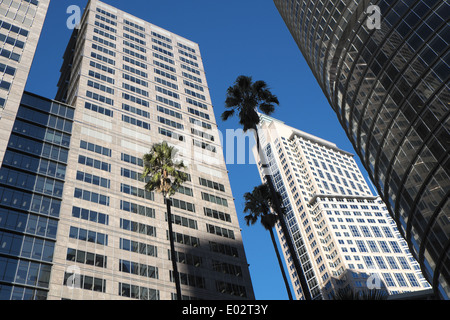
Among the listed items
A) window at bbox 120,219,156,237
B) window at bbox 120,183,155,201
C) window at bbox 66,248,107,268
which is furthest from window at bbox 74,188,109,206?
window at bbox 66,248,107,268

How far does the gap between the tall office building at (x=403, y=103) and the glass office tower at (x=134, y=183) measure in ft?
89.0

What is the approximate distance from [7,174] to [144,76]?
40.1 m

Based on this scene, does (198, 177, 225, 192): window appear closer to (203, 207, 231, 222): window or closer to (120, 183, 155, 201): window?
(203, 207, 231, 222): window

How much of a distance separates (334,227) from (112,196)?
11506 centimetres

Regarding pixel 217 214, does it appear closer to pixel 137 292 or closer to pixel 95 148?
pixel 137 292

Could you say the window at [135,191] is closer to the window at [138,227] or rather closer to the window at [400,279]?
the window at [138,227]

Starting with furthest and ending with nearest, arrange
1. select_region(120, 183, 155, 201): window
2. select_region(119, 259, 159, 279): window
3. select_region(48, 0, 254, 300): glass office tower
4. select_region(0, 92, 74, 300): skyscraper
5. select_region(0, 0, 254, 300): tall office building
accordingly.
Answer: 1. select_region(120, 183, 155, 201): window
2. select_region(119, 259, 159, 279): window
3. select_region(48, 0, 254, 300): glass office tower
4. select_region(0, 0, 254, 300): tall office building
5. select_region(0, 92, 74, 300): skyscraper

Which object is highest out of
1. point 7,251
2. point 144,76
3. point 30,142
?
point 144,76

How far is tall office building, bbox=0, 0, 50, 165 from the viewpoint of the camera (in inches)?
2127

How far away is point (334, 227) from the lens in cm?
15300

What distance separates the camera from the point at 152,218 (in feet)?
194

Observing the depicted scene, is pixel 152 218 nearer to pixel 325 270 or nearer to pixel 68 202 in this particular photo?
pixel 68 202

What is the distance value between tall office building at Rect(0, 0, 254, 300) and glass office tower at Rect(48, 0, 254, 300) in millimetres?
177
